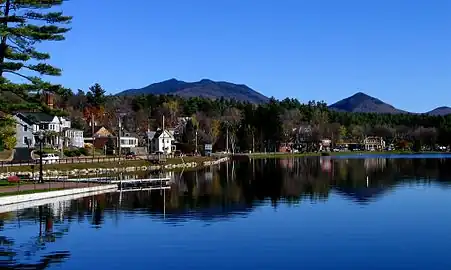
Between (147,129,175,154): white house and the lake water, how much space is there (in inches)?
3096

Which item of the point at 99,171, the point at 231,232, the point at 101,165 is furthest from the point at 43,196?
the point at 101,165

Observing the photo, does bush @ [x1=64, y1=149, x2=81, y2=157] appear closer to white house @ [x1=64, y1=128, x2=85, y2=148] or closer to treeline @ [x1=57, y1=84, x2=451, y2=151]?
white house @ [x1=64, y1=128, x2=85, y2=148]

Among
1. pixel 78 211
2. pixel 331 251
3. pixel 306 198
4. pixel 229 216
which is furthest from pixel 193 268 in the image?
pixel 306 198

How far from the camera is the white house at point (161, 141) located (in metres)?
128

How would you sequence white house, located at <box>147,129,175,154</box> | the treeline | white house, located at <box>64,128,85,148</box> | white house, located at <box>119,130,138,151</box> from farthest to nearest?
the treeline
white house, located at <box>147,129,175,154</box>
white house, located at <box>119,130,138,151</box>
white house, located at <box>64,128,85,148</box>

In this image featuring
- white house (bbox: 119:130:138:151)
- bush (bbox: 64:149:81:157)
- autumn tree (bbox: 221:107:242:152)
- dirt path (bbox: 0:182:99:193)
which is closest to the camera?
dirt path (bbox: 0:182:99:193)

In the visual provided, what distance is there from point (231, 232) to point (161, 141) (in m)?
99.5

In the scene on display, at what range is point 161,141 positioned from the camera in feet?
420

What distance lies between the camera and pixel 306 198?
46.6 metres

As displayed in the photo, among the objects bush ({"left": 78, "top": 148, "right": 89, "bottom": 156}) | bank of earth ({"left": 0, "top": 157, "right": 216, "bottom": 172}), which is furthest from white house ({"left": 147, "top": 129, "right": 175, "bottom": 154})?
bush ({"left": 78, "top": 148, "right": 89, "bottom": 156})

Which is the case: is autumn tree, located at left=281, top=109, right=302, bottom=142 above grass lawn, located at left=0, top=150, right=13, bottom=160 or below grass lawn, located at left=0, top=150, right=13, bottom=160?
above

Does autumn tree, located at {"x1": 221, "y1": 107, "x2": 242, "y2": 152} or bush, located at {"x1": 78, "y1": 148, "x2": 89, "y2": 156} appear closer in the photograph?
bush, located at {"x1": 78, "y1": 148, "x2": 89, "y2": 156}

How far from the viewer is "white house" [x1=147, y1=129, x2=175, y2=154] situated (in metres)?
128

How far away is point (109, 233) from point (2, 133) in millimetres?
15293
